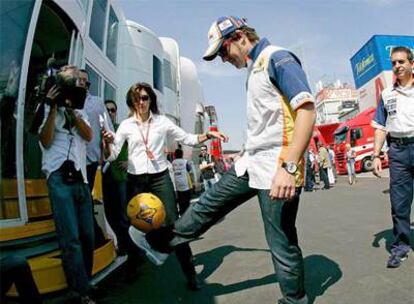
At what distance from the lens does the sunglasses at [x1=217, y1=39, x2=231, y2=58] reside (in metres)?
2.58

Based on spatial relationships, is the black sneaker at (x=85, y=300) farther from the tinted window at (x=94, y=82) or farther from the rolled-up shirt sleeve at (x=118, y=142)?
the tinted window at (x=94, y=82)

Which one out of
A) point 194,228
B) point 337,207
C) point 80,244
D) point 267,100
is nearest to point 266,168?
point 267,100

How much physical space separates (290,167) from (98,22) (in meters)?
6.01

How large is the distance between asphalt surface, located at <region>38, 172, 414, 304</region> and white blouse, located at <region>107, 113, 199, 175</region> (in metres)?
1.11

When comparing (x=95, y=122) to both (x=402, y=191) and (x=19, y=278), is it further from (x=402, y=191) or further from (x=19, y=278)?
(x=402, y=191)

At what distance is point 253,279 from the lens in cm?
362

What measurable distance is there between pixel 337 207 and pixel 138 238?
654 centimetres

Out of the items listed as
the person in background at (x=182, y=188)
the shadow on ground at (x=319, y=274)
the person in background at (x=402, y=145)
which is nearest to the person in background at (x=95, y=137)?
the shadow on ground at (x=319, y=274)

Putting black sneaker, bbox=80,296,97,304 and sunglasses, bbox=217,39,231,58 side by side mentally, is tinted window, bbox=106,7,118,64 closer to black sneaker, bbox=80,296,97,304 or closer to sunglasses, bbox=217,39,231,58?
sunglasses, bbox=217,39,231,58

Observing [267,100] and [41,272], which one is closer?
[267,100]

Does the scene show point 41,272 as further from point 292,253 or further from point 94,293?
point 292,253

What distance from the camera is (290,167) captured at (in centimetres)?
217

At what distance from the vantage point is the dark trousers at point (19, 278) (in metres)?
2.07

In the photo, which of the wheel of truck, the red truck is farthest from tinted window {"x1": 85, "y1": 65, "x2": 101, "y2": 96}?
the wheel of truck
